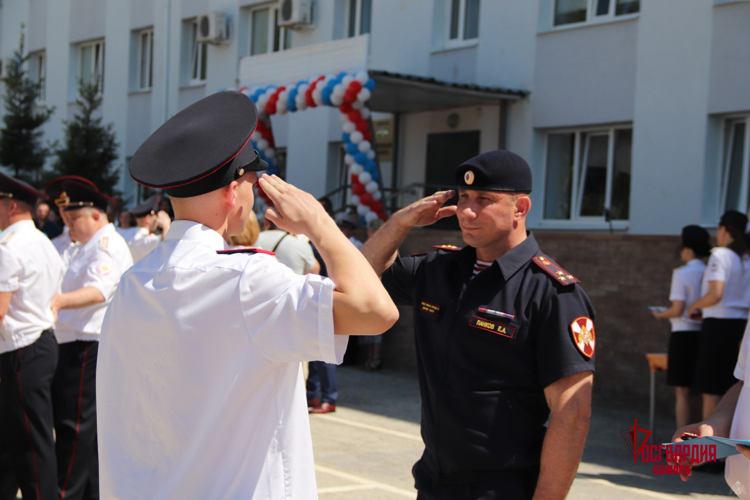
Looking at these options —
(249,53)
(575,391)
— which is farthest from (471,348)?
(249,53)

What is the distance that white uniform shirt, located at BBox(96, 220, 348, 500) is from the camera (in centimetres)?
189

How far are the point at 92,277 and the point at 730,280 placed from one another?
5.28m

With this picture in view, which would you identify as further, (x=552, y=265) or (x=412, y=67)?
(x=412, y=67)

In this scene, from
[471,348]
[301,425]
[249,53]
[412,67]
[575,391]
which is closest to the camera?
[301,425]

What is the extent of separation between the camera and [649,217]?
11055mm

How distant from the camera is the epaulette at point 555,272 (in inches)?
112

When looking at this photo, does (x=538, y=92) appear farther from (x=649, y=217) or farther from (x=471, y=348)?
(x=471, y=348)

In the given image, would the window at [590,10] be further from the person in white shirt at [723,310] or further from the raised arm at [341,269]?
the raised arm at [341,269]

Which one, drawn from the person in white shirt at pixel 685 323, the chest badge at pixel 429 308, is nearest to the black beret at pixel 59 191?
the chest badge at pixel 429 308

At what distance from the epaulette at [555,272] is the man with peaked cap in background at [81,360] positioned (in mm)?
3257

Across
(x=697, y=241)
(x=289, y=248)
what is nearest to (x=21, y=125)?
(x=289, y=248)

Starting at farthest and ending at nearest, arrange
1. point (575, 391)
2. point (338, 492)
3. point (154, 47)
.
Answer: point (154, 47), point (338, 492), point (575, 391)

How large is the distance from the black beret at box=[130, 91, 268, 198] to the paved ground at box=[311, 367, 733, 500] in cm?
410

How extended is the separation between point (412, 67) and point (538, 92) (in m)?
2.68
